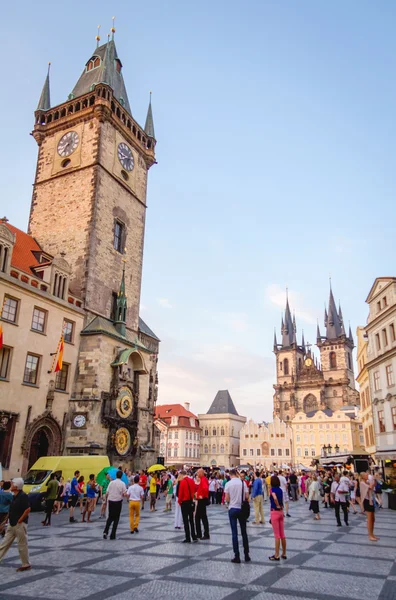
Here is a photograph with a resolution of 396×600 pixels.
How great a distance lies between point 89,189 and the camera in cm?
2969

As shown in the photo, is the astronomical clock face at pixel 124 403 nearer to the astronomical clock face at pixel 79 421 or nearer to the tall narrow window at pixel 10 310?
the astronomical clock face at pixel 79 421

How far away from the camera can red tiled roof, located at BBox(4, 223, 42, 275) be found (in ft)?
79.2

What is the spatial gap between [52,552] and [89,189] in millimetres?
24254

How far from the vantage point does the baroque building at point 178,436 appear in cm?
8612

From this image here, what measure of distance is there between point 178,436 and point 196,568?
8214 cm

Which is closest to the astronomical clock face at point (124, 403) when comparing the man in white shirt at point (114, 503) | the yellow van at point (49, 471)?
the yellow van at point (49, 471)

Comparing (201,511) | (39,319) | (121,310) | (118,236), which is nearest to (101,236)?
(118,236)

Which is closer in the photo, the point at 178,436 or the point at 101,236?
the point at 101,236

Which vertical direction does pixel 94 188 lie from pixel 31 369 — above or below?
above

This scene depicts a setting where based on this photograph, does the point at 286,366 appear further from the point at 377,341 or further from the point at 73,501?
the point at 73,501

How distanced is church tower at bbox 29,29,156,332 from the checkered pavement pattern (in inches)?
708

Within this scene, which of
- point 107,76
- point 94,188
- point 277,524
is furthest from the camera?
point 107,76

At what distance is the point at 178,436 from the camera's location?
8688 cm

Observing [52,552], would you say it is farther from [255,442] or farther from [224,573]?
[255,442]
